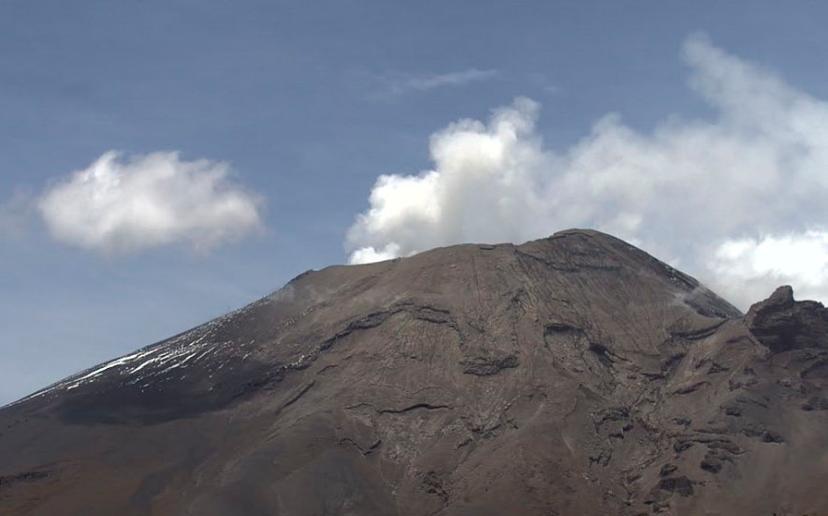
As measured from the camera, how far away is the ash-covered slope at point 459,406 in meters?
137

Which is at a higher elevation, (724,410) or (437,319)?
(437,319)

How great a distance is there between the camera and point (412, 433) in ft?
491

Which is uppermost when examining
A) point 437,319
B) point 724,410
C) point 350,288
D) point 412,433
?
point 350,288

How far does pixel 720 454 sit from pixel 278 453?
5539cm

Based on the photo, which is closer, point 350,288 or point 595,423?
point 595,423

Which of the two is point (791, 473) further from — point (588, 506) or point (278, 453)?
point (278, 453)

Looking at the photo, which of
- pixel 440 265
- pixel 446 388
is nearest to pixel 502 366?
pixel 446 388

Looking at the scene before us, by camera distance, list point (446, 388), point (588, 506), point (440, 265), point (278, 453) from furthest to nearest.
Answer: point (440, 265) < point (446, 388) < point (278, 453) < point (588, 506)

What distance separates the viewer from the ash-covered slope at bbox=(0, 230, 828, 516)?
13725cm

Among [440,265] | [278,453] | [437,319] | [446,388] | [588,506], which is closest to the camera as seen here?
[588,506]

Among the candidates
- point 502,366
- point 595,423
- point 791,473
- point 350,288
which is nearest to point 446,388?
point 502,366

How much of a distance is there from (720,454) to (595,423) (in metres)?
16.8

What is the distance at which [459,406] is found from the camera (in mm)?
153875

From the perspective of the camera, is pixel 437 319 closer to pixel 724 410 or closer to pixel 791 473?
pixel 724 410
